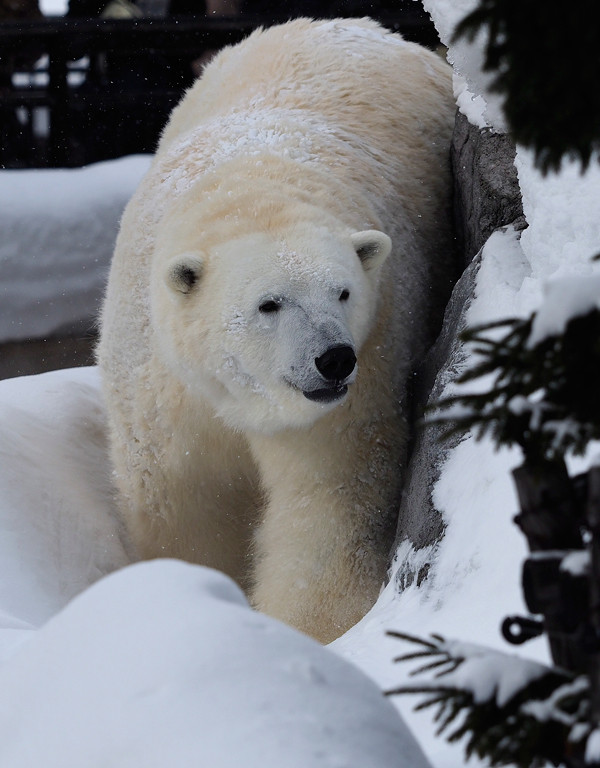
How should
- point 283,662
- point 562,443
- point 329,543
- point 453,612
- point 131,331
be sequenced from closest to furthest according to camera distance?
1. point 562,443
2. point 283,662
3. point 453,612
4. point 329,543
5. point 131,331

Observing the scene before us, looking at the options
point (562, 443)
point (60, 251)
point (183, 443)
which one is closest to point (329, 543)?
point (183, 443)

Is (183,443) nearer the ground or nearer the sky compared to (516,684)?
nearer the ground

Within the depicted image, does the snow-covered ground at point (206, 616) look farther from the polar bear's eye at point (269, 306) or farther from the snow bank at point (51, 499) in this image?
the polar bear's eye at point (269, 306)

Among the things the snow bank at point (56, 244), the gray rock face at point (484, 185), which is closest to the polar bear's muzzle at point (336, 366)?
the gray rock face at point (484, 185)

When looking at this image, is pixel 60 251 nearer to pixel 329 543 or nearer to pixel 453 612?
pixel 329 543

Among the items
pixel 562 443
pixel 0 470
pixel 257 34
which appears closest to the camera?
pixel 562 443

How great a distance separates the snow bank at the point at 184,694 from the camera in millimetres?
1012

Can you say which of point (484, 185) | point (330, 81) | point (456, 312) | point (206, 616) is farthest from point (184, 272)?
point (206, 616)

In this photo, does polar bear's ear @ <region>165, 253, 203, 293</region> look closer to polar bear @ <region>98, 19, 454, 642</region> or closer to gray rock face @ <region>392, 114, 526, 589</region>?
polar bear @ <region>98, 19, 454, 642</region>

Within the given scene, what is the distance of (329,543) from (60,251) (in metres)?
4.53

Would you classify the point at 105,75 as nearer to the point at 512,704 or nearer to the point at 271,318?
the point at 271,318

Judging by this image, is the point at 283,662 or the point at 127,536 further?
the point at 127,536

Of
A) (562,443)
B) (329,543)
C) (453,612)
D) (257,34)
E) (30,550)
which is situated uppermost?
(562,443)

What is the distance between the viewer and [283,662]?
3.59 ft
